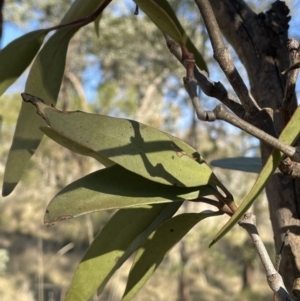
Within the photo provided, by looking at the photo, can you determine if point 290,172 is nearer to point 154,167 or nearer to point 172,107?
point 154,167

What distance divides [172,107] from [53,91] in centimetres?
390

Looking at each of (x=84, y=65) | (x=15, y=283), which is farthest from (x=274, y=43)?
(x=84, y=65)

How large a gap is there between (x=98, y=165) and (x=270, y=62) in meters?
2.87

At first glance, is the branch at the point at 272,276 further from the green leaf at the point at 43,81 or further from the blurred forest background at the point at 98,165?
the blurred forest background at the point at 98,165

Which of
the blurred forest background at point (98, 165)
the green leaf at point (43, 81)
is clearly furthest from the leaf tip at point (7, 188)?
the blurred forest background at point (98, 165)

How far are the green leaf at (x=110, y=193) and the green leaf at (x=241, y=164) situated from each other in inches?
7.0

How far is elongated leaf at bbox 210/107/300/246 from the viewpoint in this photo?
0.22m

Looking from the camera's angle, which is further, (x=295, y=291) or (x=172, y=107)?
(x=172, y=107)

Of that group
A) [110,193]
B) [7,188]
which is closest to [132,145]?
[110,193]

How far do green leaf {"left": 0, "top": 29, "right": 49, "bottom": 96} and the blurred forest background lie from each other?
6.73 feet

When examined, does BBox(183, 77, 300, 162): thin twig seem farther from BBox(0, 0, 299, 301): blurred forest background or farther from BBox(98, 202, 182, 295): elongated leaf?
BBox(0, 0, 299, 301): blurred forest background

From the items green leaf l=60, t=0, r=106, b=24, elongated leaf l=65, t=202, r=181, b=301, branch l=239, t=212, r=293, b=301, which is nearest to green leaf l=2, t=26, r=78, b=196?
green leaf l=60, t=0, r=106, b=24

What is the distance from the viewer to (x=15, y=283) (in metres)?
2.75

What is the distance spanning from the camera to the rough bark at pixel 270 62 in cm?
33
